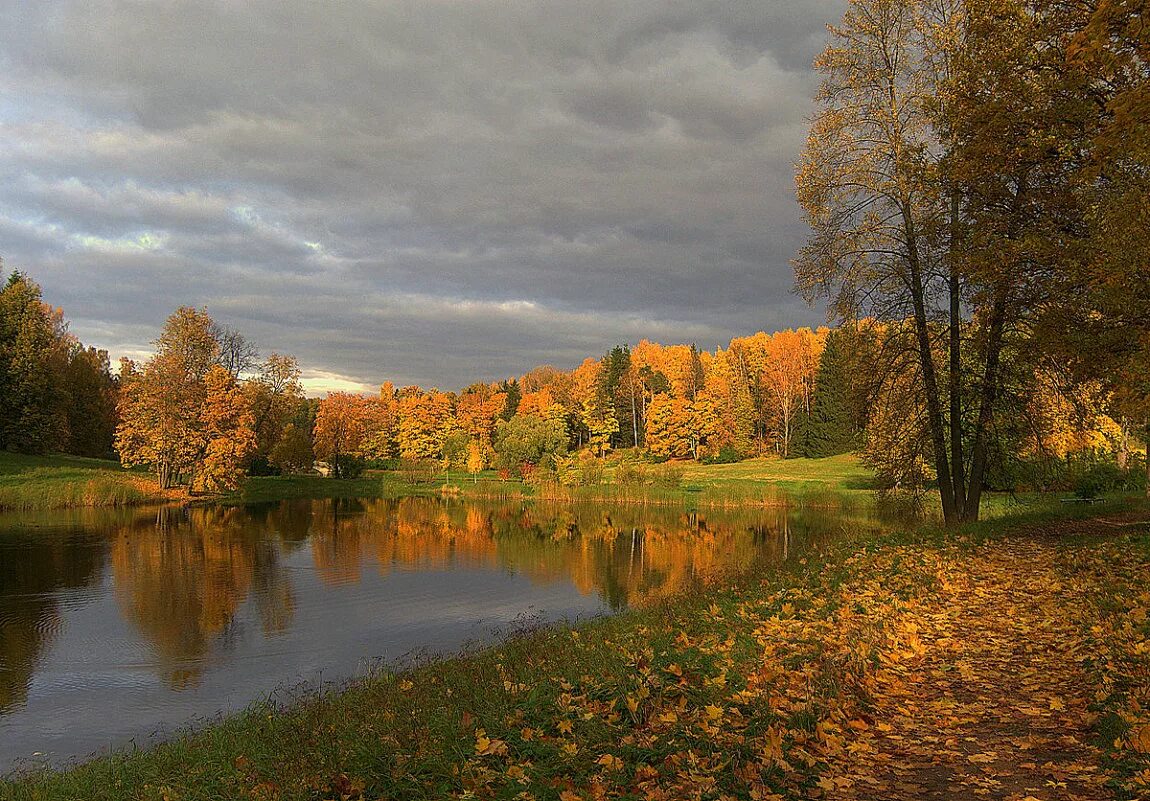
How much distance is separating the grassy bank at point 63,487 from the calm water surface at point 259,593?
2.45 m

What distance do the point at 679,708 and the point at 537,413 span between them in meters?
70.4

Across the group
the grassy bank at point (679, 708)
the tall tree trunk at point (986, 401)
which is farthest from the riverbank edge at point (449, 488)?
the grassy bank at point (679, 708)

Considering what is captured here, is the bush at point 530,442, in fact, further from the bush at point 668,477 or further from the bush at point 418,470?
the bush at point 668,477

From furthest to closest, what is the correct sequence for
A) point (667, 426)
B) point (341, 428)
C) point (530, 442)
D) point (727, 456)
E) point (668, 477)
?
point (667, 426), point (341, 428), point (727, 456), point (530, 442), point (668, 477)

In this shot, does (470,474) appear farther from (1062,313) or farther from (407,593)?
(1062,313)

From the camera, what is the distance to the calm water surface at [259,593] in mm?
11211

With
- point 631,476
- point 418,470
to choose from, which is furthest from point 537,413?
point 631,476

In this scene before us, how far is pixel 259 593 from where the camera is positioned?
1861 cm

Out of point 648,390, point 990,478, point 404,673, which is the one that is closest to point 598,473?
point 648,390

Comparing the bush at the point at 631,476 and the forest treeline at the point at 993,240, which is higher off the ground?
the forest treeline at the point at 993,240

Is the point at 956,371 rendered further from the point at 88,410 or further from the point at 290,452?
the point at 88,410

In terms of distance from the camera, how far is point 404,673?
1092 cm

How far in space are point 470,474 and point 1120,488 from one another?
4930 centimetres

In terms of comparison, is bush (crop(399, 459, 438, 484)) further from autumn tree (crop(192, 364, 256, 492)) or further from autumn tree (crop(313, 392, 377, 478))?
autumn tree (crop(192, 364, 256, 492))
